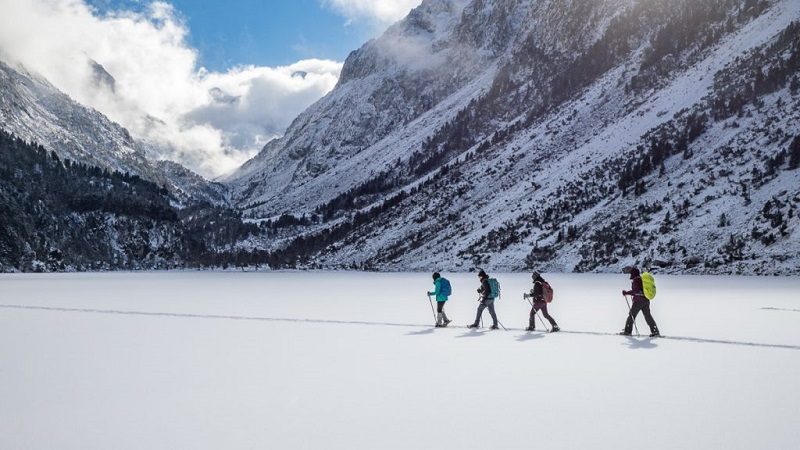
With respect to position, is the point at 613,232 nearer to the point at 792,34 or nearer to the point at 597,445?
the point at 792,34

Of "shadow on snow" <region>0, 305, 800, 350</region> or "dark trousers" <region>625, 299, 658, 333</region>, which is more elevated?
"dark trousers" <region>625, 299, 658, 333</region>

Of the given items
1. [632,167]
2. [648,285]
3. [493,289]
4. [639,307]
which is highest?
[632,167]

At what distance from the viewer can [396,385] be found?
38.8 feet

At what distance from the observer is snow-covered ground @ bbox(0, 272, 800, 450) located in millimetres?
8398

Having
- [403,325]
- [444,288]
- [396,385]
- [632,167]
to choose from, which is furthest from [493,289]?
[632,167]

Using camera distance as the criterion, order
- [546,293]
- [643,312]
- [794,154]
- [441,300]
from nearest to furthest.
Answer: [643,312], [546,293], [441,300], [794,154]

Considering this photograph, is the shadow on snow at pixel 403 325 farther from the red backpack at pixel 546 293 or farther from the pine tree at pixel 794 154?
the pine tree at pixel 794 154

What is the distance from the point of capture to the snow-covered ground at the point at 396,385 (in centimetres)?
840

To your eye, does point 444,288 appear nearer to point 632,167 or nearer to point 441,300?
point 441,300

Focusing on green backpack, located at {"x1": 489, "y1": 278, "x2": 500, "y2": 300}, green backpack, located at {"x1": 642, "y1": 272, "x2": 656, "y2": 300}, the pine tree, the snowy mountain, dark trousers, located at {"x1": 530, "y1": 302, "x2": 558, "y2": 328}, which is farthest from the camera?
the snowy mountain

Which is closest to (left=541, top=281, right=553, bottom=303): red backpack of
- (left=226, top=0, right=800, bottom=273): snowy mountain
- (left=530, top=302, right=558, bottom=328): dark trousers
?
(left=530, top=302, right=558, bottom=328): dark trousers

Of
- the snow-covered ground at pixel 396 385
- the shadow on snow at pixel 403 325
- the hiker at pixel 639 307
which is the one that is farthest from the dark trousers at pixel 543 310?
the hiker at pixel 639 307

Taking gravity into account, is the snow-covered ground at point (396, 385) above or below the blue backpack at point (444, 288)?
below

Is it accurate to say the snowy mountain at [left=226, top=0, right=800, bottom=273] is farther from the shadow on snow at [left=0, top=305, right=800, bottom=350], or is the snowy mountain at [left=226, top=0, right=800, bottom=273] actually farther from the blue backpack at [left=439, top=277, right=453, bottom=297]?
the blue backpack at [left=439, top=277, right=453, bottom=297]
